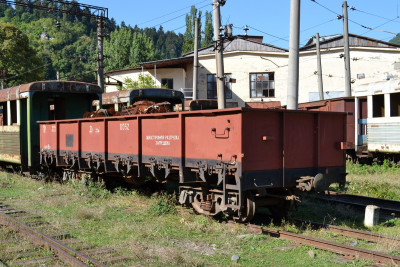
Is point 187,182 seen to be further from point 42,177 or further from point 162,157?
point 42,177

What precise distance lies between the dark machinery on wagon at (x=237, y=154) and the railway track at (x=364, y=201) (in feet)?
4.66

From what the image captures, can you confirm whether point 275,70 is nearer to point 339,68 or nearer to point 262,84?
point 262,84

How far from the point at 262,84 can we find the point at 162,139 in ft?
93.2

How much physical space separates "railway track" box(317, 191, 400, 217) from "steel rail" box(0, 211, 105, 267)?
218 inches

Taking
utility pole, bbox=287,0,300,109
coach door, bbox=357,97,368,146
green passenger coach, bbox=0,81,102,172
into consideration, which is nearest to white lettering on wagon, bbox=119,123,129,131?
utility pole, bbox=287,0,300,109

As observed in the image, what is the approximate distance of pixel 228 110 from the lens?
713 cm

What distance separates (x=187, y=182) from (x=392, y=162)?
10617mm

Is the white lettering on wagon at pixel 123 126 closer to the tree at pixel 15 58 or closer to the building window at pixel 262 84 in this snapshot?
the building window at pixel 262 84

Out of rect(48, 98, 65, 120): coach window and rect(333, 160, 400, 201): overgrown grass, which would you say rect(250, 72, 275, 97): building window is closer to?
rect(333, 160, 400, 201): overgrown grass

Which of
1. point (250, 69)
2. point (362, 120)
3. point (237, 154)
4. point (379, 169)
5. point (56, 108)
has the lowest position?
point (379, 169)

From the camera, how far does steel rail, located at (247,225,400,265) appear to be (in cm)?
570

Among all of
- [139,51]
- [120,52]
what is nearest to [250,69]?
[139,51]

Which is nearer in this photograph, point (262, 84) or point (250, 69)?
point (250, 69)

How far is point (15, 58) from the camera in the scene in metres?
40.5
